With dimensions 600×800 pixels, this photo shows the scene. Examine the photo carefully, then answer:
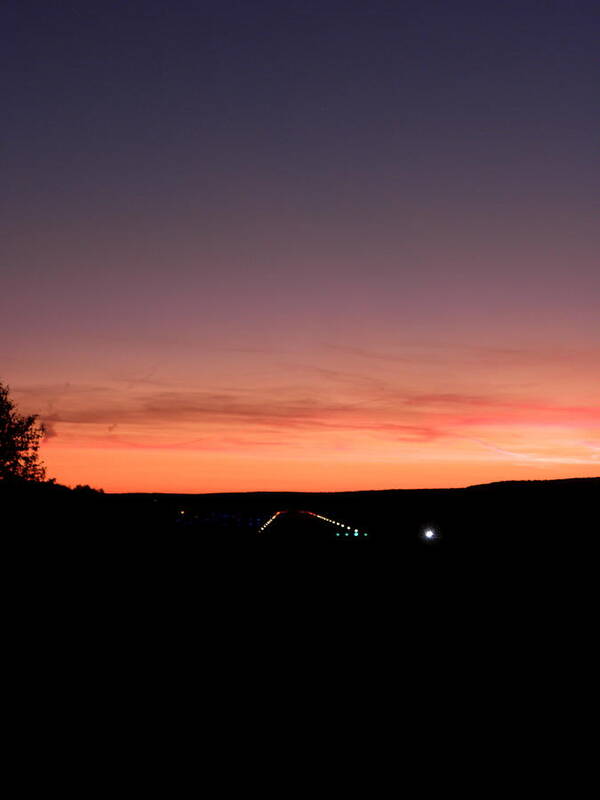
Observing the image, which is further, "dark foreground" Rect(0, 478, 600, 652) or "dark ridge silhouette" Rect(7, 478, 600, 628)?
"dark ridge silhouette" Rect(7, 478, 600, 628)

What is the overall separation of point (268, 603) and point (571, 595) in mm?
5747

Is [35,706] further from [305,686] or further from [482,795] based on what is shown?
[482,795]

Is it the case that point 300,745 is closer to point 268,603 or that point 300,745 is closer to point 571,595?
point 268,603

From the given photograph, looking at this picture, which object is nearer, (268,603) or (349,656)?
(349,656)

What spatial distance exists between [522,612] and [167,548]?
75.8 ft

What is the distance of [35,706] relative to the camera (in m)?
9.12

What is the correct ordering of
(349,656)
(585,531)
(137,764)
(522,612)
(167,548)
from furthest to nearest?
(585,531) < (167,548) < (522,612) < (349,656) < (137,764)

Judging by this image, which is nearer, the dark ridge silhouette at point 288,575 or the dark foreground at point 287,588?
the dark foreground at point 287,588

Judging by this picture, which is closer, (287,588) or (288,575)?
(287,588)

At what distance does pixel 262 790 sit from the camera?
21.4 feet

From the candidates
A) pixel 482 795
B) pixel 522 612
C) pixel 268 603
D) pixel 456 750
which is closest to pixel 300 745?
pixel 456 750

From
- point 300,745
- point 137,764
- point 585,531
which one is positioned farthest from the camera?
point 585,531

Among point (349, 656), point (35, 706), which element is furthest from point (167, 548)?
point (35, 706)

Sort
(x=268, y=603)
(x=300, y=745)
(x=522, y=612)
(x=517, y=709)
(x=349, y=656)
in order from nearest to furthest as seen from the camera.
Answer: (x=300, y=745) → (x=517, y=709) → (x=349, y=656) → (x=522, y=612) → (x=268, y=603)
